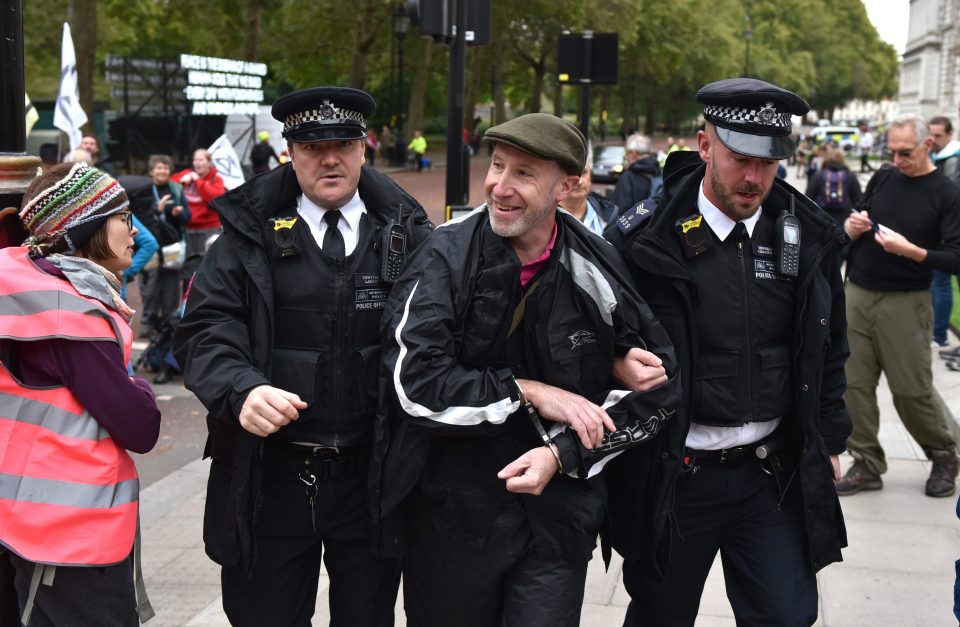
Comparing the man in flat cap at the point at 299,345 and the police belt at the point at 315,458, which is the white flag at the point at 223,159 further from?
the police belt at the point at 315,458

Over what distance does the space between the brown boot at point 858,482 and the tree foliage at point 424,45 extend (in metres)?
19.4

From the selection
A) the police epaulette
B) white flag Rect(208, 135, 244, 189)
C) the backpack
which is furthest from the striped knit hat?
the backpack

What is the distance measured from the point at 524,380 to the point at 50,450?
4.32 ft

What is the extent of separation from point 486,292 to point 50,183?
130 cm

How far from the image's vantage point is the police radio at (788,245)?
11.1ft

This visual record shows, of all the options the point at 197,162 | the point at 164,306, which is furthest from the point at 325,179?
the point at 197,162

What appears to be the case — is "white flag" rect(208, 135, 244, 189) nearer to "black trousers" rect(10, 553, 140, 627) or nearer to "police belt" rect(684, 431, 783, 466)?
"black trousers" rect(10, 553, 140, 627)

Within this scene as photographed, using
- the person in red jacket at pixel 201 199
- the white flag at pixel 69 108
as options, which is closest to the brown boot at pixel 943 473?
the person in red jacket at pixel 201 199

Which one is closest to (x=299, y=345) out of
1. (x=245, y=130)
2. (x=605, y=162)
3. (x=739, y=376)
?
(x=739, y=376)

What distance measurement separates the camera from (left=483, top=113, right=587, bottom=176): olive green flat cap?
2945 millimetres

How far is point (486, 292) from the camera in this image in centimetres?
298

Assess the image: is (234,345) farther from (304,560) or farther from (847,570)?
(847,570)

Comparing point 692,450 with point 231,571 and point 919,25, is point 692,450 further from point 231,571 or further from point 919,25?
point 919,25

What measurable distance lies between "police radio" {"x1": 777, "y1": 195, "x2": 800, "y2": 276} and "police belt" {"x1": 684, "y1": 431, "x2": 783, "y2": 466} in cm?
56
